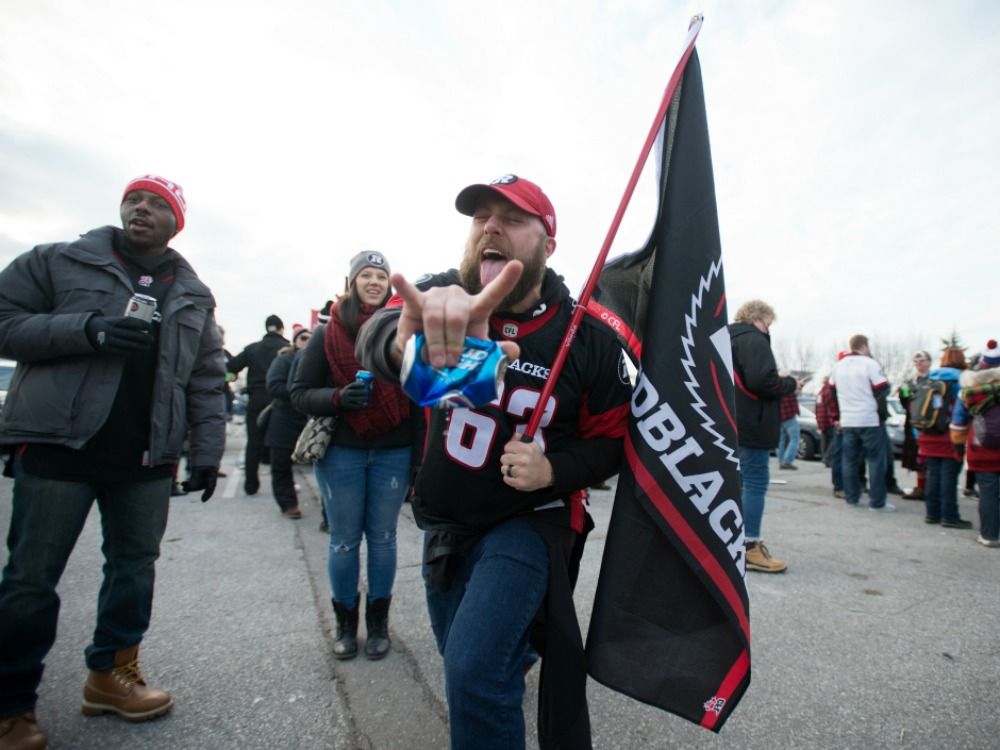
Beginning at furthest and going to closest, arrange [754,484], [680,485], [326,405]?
[754,484] → [326,405] → [680,485]

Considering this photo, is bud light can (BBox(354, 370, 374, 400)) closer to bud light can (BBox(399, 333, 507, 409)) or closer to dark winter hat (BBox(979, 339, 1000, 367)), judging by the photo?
bud light can (BBox(399, 333, 507, 409))

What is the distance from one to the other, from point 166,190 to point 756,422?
4.12 m

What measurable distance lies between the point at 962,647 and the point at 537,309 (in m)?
3.15

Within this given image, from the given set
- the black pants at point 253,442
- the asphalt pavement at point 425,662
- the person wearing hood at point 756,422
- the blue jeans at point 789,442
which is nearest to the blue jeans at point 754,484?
the person wearing hood at point 756,422

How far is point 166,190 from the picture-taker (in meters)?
2.45

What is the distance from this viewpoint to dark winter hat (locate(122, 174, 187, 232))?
2.40 metres

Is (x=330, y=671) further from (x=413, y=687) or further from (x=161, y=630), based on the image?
(x=161, y=630)

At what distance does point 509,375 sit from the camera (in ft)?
5.98

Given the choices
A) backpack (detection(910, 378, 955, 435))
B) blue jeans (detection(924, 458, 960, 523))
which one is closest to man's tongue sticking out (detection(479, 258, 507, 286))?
backpack (detection(910, 378, 955, 435))

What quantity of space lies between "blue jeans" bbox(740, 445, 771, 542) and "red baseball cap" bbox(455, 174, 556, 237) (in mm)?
3091

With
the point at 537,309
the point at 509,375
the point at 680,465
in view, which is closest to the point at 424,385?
the point at 509,375

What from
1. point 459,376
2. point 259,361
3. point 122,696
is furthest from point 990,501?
point 259,361

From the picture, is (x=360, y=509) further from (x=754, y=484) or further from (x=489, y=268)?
(x=754, y=484)

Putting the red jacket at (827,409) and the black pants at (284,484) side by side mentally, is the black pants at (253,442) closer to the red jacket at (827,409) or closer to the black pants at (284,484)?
the black pants at (284,484)
